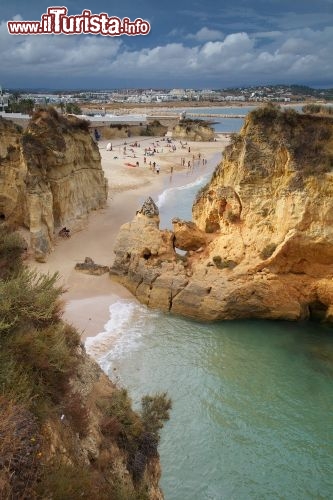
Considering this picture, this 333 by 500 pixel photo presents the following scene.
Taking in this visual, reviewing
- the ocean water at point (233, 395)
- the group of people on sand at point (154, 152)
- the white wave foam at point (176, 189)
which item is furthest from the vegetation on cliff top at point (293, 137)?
the group of people on sand at point (154, 152)

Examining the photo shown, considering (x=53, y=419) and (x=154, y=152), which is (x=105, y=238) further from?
(x=154, y=152)

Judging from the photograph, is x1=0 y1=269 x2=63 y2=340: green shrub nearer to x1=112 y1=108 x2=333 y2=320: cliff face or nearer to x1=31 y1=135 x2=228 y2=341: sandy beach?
x1=31 y1=135 x2=228 y2=341: sandy beach

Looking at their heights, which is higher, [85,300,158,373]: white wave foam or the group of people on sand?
the group of people on sand

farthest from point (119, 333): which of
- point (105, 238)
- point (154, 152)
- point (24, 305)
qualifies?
point (154, 152)

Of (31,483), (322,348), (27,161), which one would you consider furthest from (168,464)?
(27,161)

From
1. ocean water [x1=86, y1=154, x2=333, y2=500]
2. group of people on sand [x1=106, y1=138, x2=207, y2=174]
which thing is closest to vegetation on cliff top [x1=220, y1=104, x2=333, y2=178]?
ocean water [x1=86, y1=154, x2=333, y2=500]

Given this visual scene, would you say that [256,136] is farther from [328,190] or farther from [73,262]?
[73,262]

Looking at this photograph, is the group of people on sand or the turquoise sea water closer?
the turquoise sea water

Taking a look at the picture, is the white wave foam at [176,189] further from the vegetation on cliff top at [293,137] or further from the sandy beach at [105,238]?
the vegetation on cliff top at [293,137]
